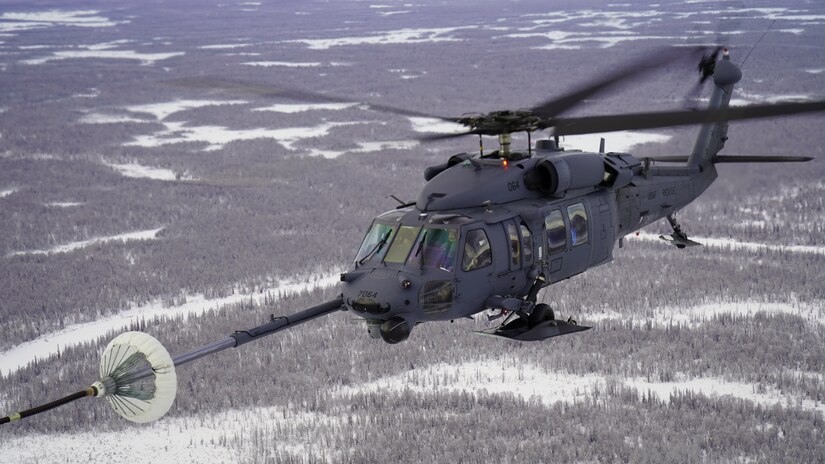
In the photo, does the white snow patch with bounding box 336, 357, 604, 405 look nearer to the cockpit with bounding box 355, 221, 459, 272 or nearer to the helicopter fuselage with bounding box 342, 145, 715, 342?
the helicopter fuselage with bounding box 342, 145, 715, 342

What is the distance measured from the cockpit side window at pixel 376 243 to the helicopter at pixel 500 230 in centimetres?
3

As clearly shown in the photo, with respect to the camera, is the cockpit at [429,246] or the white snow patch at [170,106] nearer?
the cockpit at [429,246]

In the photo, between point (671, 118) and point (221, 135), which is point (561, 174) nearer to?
point (671, 118)

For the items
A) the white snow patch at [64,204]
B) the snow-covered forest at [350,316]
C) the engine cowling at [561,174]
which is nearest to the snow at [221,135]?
the snow-covered forest at [350,316]

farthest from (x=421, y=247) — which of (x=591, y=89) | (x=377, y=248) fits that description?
(x=591, y=89)

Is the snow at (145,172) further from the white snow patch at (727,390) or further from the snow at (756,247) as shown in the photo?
the white snow patch at (727,390)

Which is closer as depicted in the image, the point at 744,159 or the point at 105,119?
the point at 744,159

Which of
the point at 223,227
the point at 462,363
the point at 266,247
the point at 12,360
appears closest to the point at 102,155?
the point at 223,227

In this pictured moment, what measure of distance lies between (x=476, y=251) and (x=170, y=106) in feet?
443

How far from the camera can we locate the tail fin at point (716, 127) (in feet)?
101

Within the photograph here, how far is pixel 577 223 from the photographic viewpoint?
2433 cm

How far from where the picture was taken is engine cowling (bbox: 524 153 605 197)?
2370 cm

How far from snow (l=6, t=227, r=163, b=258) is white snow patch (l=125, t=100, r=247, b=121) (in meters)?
57.5

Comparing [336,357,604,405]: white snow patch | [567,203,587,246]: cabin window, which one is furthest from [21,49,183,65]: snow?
[567,203,587,246]: cabin window
